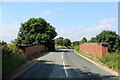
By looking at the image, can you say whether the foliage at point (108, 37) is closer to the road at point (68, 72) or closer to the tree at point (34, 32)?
the tree at point (34, 32)

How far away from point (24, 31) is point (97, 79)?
46.2 m

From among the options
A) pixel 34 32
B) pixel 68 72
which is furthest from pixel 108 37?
pixel 68 72

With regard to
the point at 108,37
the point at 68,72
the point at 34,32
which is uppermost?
the point at 34,32

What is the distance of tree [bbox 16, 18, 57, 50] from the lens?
5434 centimetres

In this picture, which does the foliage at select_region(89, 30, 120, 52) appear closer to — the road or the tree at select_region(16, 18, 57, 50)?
the tree at select_region(16, 18, 57, 50)

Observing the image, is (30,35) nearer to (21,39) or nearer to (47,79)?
(21,39)

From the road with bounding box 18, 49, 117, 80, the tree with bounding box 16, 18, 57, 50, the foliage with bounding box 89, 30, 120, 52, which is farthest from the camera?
the tree with bounding box 16, 18, 57, 50

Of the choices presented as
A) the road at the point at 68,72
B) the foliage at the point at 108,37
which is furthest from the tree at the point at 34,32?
the road at the point at 68,72

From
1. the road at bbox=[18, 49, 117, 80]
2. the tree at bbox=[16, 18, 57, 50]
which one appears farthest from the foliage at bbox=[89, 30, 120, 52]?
the road at bbox=[18, 49, 117, 80]

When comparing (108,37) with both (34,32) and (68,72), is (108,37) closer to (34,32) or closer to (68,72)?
(34,32)

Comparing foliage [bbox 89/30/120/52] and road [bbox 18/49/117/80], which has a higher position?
foliage [bbox 89/30/120/52]

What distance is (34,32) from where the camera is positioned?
185 feet

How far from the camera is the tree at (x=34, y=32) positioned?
5434 cm

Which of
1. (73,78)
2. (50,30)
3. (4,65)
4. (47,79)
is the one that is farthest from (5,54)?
(50,30)
